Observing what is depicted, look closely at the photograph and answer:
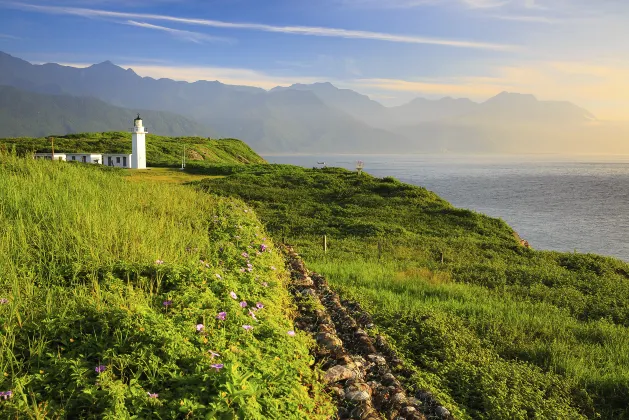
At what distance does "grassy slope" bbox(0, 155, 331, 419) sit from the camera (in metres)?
3.98

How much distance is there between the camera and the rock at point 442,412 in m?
6.32

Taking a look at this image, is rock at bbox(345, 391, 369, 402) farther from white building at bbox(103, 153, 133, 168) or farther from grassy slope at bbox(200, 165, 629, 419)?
white building at bbox(103, 153, 133, 168)

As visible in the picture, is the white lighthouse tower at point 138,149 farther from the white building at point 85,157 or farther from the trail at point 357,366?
the trail at point 357,366

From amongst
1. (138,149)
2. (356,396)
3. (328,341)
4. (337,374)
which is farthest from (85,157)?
(356,396)

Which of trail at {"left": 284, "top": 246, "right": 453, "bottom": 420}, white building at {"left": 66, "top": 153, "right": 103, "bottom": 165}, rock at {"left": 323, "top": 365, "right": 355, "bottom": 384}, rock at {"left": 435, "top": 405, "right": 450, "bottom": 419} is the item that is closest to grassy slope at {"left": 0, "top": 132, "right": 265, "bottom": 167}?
white building at {"left": 66, "top": 153, "right": 103, "bottom": 165}

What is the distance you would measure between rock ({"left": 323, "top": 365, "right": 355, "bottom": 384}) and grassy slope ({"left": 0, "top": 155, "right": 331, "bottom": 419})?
1.69 feet

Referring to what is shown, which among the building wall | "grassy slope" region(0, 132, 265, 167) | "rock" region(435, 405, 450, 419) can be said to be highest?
"grassy slope" region(0, 132, 265, 167)

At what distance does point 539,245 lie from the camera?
116ft

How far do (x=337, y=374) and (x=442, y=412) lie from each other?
160 centimetres

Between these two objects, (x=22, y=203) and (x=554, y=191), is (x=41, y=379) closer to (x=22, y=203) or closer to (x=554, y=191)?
(x=22, y=203)

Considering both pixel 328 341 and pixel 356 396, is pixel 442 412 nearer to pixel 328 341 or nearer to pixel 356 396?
pixel 356 396

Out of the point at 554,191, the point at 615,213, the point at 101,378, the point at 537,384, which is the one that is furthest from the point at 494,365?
the point at 554,191

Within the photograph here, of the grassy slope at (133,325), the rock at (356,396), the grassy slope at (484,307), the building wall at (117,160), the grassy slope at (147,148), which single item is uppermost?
the grassy slope at (147,148)

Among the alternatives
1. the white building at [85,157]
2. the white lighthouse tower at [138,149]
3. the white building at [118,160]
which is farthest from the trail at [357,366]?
the white building at [85,157]
